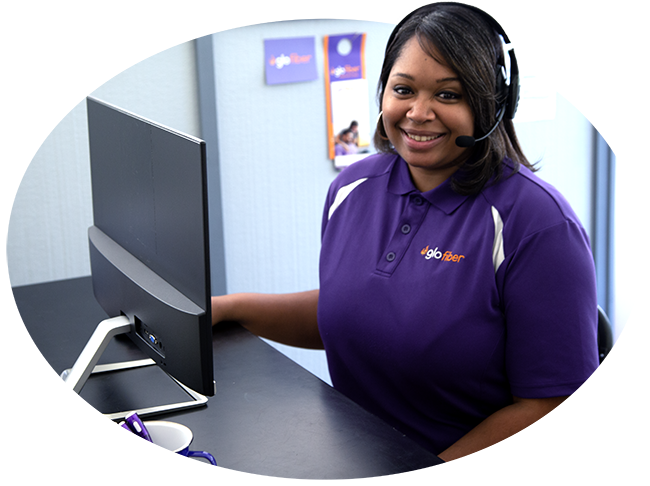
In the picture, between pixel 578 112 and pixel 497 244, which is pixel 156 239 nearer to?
pixel 497 244

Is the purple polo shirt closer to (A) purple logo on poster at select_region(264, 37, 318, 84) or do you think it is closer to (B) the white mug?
(B) the white mug

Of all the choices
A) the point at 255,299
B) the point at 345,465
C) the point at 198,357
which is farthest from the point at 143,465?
the point at 255,299

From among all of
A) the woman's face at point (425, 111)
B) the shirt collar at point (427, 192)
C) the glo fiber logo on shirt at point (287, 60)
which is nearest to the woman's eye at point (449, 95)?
the woman's face at point (425, 111)

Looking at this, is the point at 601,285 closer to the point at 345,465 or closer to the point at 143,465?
the point at 345,465

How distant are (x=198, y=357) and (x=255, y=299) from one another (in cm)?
53

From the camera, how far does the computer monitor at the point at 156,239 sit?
2.98 ft

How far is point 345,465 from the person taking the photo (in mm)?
951

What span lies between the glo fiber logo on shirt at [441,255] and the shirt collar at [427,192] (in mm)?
81

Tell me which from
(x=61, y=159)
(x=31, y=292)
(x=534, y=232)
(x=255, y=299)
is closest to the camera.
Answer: (x=534, y=232)

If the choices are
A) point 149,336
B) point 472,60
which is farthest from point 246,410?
point 472,60

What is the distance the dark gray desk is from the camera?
950mm

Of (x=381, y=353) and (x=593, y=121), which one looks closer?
(x=381, y=353)

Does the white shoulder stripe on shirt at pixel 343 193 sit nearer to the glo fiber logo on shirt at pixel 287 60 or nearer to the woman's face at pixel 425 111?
the woman's face at pixel 425 111

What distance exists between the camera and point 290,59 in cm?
217
